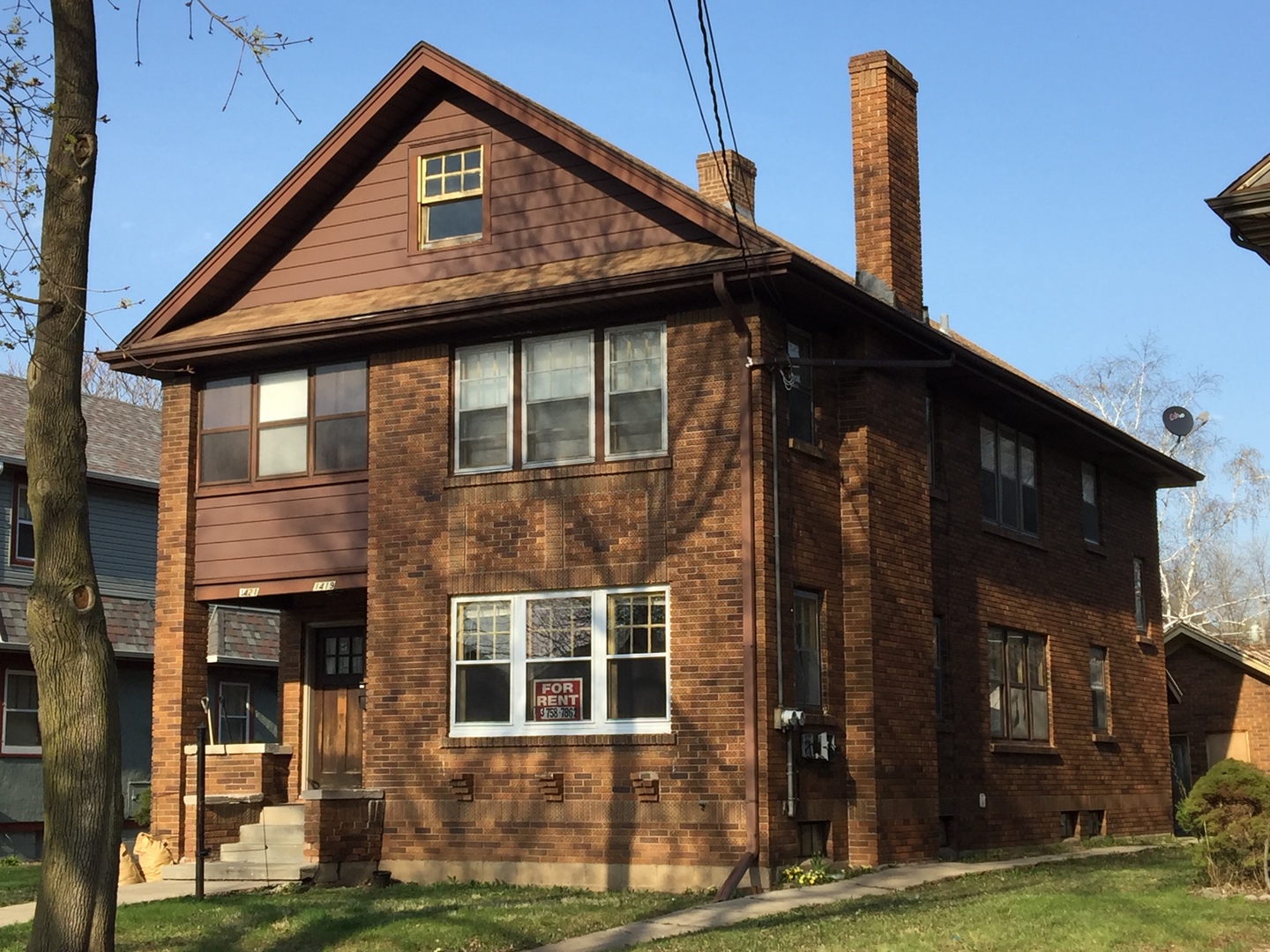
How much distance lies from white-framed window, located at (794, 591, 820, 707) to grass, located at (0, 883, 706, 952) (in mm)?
2799

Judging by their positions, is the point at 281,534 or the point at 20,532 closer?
the point at 281,534

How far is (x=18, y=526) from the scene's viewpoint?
2800cm

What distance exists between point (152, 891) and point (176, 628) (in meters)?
3.66

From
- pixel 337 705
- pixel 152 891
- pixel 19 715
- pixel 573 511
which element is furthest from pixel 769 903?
pixel 19 715

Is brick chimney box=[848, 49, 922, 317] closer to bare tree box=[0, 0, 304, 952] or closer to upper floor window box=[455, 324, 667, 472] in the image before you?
upper floor window box=[455, 324, 667, 472]

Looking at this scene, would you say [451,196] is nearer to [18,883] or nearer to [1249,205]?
[18,883]

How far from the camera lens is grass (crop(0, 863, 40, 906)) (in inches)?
661

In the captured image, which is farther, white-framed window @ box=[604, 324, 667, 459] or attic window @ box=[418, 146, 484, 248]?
attic window @ box=[418, 146, 484, 248]

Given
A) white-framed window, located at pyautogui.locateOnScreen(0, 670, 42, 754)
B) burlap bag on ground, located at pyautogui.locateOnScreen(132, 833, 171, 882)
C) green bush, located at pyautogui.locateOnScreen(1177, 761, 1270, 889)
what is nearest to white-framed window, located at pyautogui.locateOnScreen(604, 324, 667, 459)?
green bush, located at pyautogui.locateOnScreen(1177, 761, 1270, 889)

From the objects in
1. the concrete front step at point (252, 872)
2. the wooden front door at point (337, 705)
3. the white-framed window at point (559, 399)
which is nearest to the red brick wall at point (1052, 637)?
the white-framed window at point (559, 399)

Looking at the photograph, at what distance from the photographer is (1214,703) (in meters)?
32.5

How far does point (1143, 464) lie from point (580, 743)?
13.6 metres

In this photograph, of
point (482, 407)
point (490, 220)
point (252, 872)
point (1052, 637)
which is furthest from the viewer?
point (1052, 637)

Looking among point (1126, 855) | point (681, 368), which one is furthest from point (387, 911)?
point (1126, 855)
